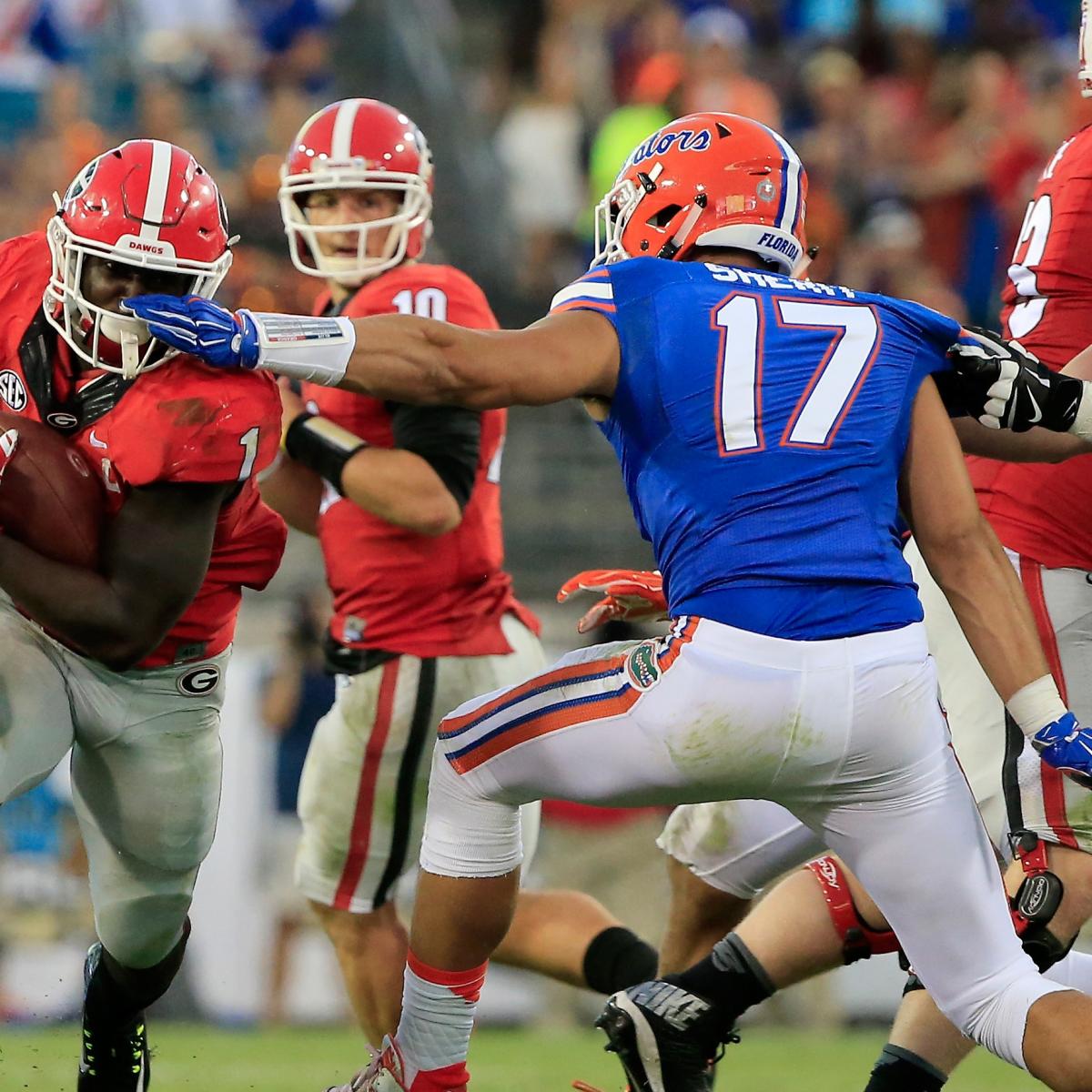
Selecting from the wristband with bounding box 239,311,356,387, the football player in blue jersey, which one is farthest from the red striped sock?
the wristband with bounding box 239,311,356,387

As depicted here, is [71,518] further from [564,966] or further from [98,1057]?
Answer: [564,966]

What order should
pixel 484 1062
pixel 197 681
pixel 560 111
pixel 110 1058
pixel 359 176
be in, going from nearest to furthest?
pixel 197 681 < pixel 110 1058 < pixel 359 176 < pixel 484 1062 < pixel 560 111

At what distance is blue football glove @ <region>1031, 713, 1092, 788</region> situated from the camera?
3.31m

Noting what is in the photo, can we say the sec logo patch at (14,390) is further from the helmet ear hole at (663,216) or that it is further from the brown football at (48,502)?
the helmet ear hole at (663,216)

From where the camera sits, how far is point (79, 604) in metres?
3.49

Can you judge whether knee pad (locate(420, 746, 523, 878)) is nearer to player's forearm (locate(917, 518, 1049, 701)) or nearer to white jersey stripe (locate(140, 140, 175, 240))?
player's forearm (locate(917, 518, 1049, 701))

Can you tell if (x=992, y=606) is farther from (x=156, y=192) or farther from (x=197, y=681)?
(x=156, y=192)

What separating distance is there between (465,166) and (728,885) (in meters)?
6.56

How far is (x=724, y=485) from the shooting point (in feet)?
10.5

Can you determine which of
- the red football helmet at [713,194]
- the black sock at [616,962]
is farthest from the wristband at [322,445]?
the black sock at [616,962]

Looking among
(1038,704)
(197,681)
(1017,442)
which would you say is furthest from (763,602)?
(197,681)

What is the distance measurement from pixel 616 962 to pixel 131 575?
5.45 ft

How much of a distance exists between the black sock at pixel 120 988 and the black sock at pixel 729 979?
1101 millimetres

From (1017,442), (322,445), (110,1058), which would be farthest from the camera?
(322,445)
